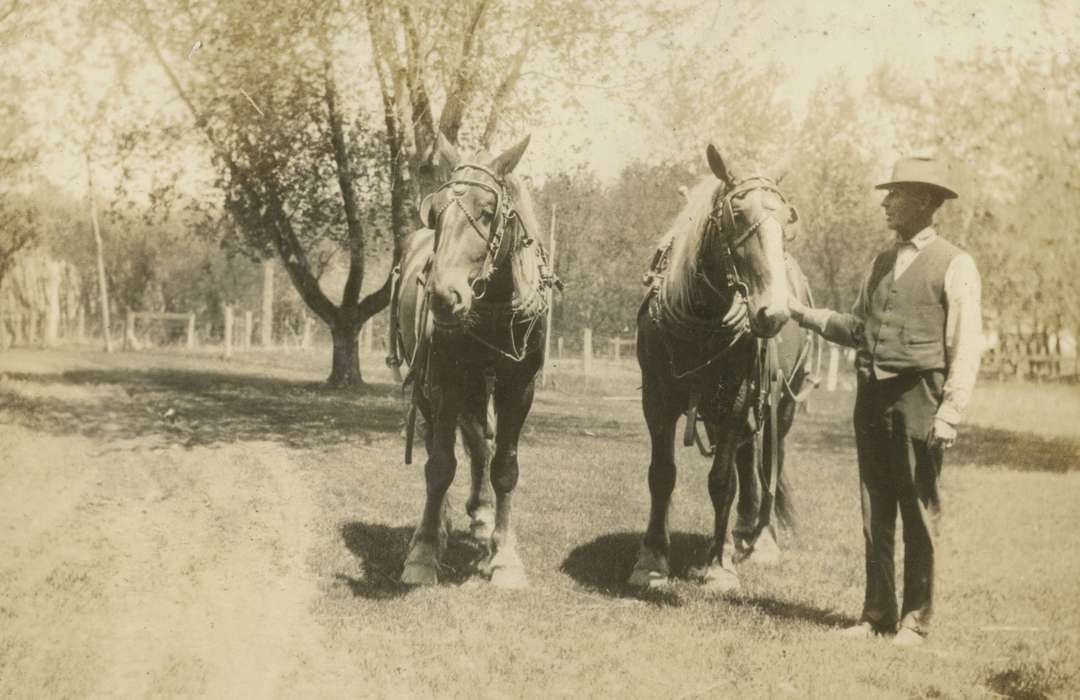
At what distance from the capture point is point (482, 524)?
637 centimetres

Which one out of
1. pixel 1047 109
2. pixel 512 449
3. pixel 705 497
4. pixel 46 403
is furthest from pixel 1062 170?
pixel 46 403

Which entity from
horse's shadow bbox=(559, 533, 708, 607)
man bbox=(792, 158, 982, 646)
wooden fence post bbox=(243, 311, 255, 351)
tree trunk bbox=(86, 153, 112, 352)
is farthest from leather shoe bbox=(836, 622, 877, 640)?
wooden fence post bbox=(243, 311, 255, 351)

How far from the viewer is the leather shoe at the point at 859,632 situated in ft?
14.5

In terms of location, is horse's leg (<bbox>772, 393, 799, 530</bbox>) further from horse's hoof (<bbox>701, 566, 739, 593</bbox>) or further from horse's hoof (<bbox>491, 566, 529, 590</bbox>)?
horse's hoof (<bbox>491, 566, 529, 590</bbox>)

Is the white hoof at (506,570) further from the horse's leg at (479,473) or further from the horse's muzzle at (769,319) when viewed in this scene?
the horse's muzzle at (769,319)

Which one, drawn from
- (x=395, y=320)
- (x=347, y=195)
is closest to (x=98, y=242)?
(x=395, y=320)

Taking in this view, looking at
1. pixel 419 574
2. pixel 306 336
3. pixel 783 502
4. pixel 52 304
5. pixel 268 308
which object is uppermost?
pixel 268 308

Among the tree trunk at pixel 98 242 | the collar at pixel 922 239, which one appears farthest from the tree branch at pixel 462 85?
the collar at pixel 922 239

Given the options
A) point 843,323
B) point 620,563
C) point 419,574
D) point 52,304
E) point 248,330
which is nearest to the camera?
point 843,323

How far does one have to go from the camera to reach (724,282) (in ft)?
15.1

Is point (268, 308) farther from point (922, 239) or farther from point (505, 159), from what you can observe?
point (922, 239)

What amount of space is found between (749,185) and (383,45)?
16.8ft

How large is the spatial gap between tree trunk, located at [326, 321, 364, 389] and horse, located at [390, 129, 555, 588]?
7.66m

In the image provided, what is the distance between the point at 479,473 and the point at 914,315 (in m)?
3.25
